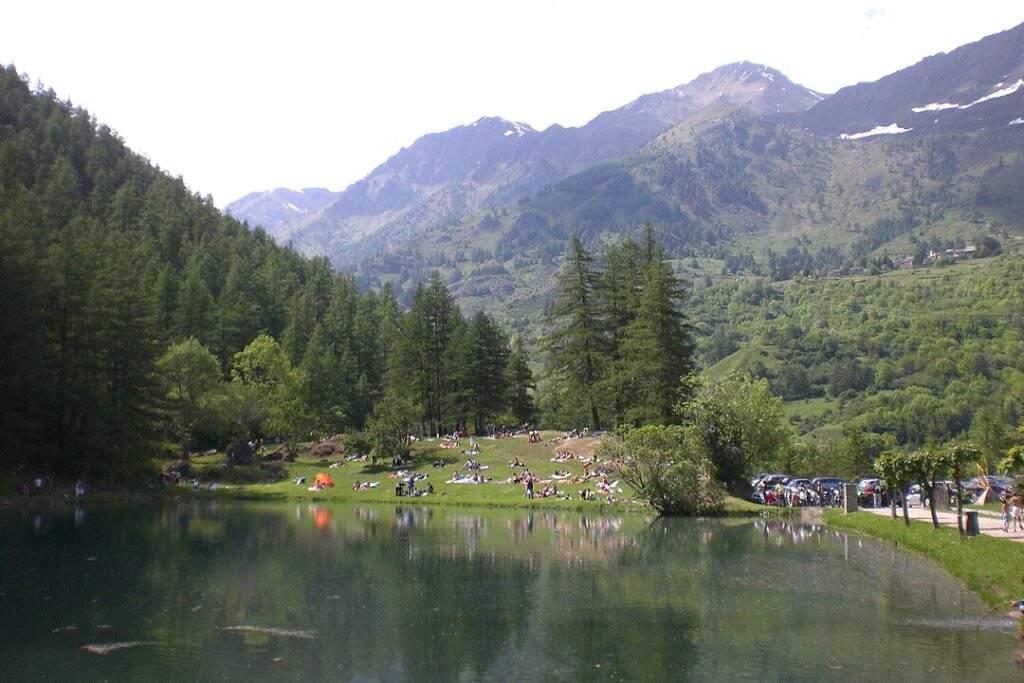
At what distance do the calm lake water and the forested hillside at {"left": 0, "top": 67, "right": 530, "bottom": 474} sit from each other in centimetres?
2109

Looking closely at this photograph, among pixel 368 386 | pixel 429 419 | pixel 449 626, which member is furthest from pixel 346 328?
pixel 449 626

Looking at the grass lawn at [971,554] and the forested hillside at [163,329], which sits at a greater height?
the forested hillside at [163,329]

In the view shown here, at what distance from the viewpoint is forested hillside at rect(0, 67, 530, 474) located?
5919 cm

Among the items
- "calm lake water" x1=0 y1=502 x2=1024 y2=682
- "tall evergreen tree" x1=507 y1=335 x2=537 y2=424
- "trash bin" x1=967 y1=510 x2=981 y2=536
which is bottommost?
"calm lake water" x1=0 y1=502 x2=1024 y2=682

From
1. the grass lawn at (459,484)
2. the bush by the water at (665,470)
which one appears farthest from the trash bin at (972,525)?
the grass lawn at (459,484)

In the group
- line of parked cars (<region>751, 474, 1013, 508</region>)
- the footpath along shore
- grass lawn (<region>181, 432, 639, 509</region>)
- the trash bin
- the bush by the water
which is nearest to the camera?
the footpath along shore

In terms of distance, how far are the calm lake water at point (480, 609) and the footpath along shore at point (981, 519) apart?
3.42m

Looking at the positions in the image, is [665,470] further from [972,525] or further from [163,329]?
[163,329]

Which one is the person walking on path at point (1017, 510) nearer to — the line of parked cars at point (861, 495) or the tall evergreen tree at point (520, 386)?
the line of parked cars at point (861, 495)

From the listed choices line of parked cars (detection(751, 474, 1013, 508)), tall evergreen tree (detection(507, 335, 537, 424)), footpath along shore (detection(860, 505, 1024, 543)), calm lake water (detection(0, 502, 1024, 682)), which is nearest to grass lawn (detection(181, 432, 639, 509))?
line of parked cars (detection(751, 474, 1013, 508))

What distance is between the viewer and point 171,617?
72.7 ft

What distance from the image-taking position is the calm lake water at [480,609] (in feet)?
58.2

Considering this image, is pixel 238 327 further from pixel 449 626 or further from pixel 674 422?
pixel 449 626

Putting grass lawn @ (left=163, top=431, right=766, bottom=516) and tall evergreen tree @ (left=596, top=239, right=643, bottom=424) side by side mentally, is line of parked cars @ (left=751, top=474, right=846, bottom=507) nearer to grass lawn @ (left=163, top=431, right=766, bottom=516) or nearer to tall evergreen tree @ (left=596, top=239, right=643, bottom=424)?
grass lawn @ (left=163, top=431, right=766, bottom=516)
